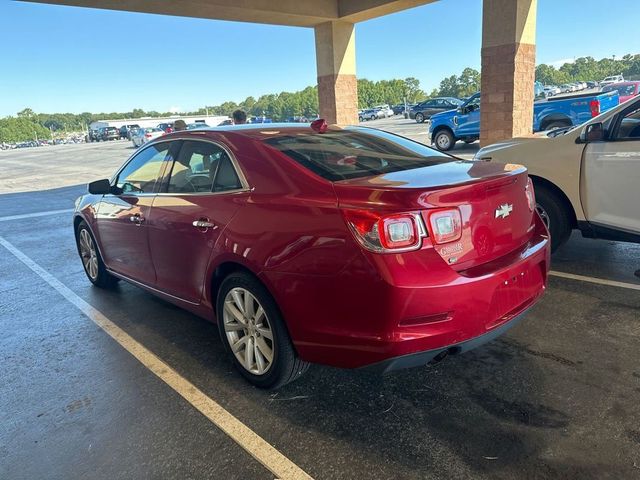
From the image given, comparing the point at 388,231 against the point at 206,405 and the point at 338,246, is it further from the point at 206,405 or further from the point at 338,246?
the point at 206,405

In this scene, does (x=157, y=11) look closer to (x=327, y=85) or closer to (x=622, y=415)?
(x=327, y=85)

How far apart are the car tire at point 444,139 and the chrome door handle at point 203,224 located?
14.2m

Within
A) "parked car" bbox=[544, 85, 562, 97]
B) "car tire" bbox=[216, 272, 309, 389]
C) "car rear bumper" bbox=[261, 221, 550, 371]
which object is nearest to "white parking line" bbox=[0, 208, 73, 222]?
"car tire" bbox=[216, 272, 309, 389]

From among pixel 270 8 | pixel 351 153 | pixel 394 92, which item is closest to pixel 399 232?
pixel 351 153

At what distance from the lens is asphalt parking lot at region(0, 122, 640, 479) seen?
238 cm

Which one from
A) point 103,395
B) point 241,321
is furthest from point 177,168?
point 103,395

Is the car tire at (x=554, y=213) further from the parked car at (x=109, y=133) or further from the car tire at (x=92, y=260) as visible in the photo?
the parked car at (x=109, y=133)

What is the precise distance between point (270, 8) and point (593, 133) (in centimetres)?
1085

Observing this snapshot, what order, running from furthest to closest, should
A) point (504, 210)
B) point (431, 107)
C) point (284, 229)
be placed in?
1. point (431, 107)
2. point (504, 210)
3. point (284, 229)

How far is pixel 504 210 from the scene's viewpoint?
2812 millimetres

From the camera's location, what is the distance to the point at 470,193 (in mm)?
2602

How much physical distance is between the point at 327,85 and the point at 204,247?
1366cm

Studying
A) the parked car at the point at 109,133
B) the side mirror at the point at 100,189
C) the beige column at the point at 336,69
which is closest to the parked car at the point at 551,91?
the beige column at the point at 336,69

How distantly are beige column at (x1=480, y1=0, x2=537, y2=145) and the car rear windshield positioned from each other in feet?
25.4
